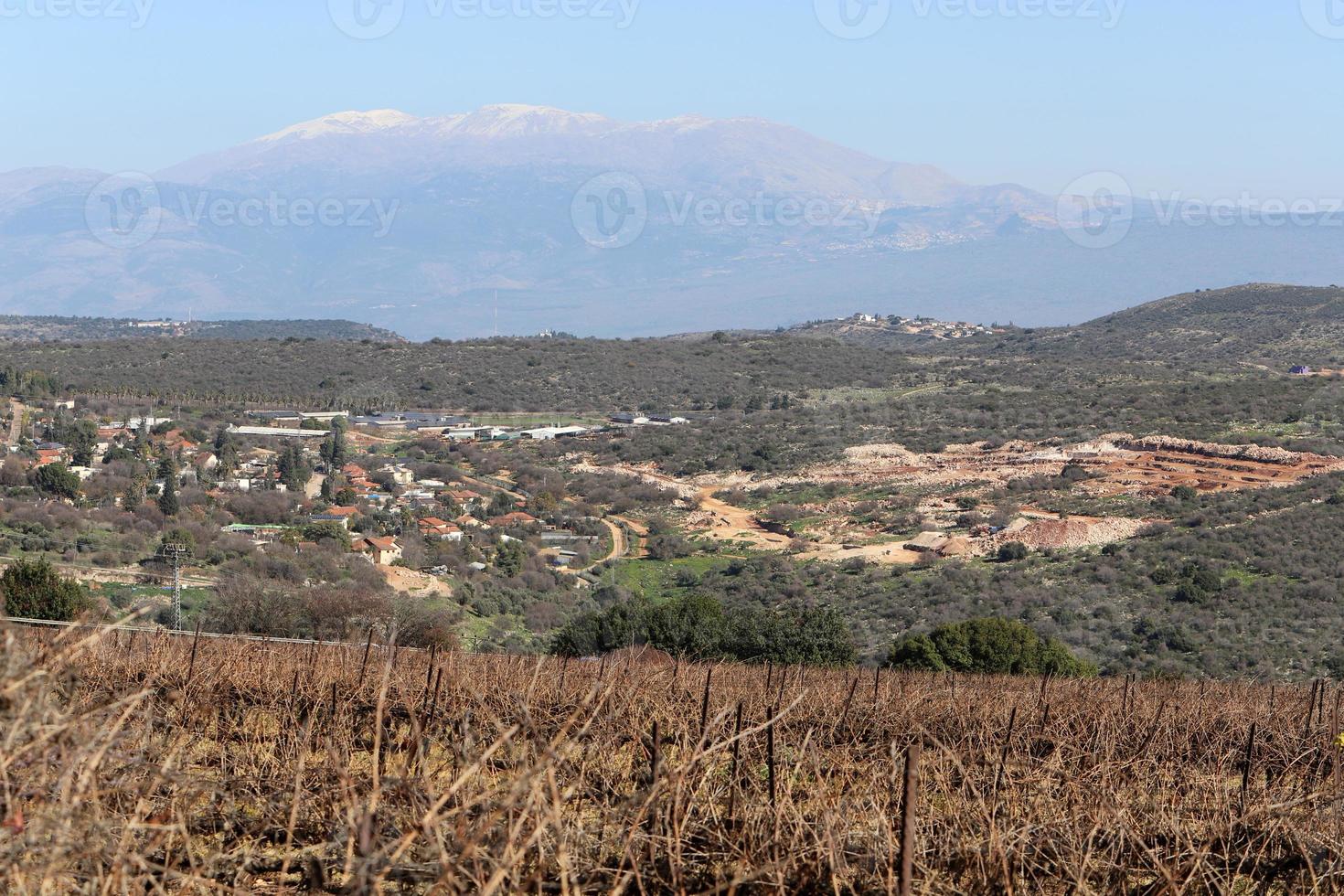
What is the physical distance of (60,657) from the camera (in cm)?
317

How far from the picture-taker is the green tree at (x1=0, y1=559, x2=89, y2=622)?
17703 millimetres

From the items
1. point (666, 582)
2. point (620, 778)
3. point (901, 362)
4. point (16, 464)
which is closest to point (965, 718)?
point (620, 778)

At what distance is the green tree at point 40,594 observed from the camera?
697 inches

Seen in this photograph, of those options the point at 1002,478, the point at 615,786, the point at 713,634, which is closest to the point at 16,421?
the point at 1002,478

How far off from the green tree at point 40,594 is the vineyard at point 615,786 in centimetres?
612

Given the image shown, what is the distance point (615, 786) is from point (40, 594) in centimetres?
1388

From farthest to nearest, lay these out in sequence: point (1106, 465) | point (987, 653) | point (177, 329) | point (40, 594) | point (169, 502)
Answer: point (177, 329) < point (1106, 465) < point (169, 502) < point (987, 653) < point (40, 594)

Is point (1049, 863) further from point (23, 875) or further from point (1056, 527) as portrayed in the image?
point (1056, 527)

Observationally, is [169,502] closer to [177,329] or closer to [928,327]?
[928,327]

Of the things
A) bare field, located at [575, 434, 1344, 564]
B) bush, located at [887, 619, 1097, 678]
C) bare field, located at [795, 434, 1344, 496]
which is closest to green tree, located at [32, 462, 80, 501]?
bare field, located at [575, 434, 1344, 564]

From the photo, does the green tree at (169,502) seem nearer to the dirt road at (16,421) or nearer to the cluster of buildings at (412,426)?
the dirt road at (16,421)

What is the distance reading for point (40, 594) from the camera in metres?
18.1

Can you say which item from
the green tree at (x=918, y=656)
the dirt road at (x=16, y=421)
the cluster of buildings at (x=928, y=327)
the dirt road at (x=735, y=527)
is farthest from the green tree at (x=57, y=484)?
the cluster of buildings at (x=928, y=327)

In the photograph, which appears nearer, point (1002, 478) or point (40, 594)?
point (40, 594)
